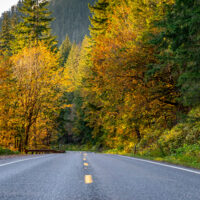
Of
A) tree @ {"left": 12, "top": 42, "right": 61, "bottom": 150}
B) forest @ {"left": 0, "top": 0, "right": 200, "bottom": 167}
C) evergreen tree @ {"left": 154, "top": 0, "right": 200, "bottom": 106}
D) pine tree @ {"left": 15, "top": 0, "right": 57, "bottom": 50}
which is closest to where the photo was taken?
evergreen tree @ {"left": 154, "top": 0, "right": 200, "bottom": 106}

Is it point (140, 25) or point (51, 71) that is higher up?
point (140, 25)

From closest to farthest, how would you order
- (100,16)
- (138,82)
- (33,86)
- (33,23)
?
(138,82)
(33,86)
(100,16)
(33,23)

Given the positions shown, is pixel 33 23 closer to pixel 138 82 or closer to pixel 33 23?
pixel 33 23

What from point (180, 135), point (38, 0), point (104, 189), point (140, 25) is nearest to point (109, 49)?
point (140, 25)

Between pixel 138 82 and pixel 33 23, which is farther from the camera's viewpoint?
pixel 33 23

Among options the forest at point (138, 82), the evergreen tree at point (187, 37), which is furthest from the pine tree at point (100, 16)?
the evergreen tree at point (187, 37)

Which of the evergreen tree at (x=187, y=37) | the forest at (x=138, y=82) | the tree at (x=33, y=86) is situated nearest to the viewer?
the evergreen tree at (x=187, y=37)

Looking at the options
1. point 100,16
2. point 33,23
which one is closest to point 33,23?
point 33,23

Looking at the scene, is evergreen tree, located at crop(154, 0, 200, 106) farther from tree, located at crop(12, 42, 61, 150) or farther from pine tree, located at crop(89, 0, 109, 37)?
pine tree, located at crop(89, 0, 109, 37)

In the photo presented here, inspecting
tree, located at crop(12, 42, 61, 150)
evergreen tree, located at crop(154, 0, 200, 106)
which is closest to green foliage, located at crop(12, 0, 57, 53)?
tree, located at crop(12, 42, 61, 150)

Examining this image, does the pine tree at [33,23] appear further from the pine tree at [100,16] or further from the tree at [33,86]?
the tree at [33,86]

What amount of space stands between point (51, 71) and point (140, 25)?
11359mm

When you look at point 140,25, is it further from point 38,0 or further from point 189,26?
point 38,0

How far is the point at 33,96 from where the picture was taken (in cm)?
2475
